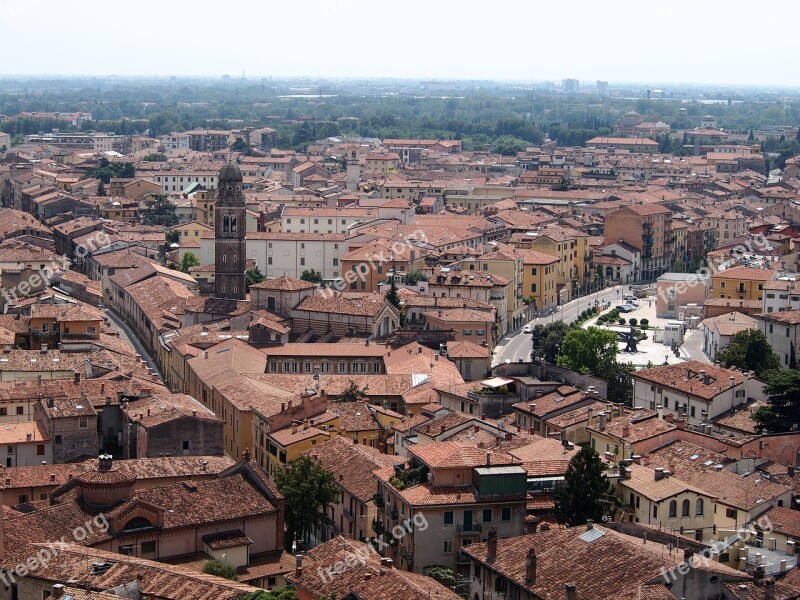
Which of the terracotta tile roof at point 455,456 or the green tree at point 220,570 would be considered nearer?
the green tree at point 220,570

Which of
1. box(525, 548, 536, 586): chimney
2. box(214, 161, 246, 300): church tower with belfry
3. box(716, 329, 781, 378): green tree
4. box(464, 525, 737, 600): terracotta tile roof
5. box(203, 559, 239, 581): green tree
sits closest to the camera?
box(464, 525, 737, 600): terracotta tile roof

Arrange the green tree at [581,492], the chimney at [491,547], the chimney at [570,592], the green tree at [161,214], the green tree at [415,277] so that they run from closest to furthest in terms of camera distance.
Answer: the chimney at [570,592] < the chimney at [491,547] < the green tree at [581,492] < the green tree at [415,277] < the green tree at [161,214]

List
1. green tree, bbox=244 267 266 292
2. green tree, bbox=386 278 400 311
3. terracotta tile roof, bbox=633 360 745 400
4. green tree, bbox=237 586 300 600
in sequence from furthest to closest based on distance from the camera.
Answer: green tree, bbox=244 267 266 292
green tree, bbox=386 278 400 311
terracotta tile roof, bbox=633 360 745 400
green tree, bbox=237 586 300 600

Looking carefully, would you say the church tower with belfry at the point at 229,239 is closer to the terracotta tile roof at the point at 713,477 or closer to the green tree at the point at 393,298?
the green tree at the point at 393,298

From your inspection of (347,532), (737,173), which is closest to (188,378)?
(347,532)

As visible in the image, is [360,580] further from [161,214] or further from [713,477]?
[161,214]

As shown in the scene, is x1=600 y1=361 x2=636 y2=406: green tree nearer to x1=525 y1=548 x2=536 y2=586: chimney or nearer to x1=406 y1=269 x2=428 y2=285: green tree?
x1=406 y1=269 x2=428 y2=285: green tree

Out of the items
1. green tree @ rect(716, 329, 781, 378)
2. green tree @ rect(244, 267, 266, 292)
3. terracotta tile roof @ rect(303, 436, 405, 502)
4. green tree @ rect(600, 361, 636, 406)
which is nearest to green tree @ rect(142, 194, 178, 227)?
Result: green tree @ rect(244, 267, 266, 292)

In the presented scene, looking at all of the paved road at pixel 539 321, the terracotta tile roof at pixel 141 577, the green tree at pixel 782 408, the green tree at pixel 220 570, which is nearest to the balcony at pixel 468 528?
the green tree at pixel 220 570
